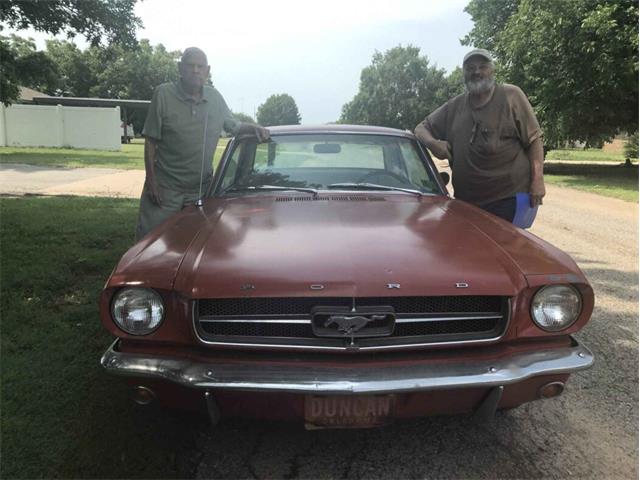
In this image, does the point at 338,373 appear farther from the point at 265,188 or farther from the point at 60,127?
the point at 60,127

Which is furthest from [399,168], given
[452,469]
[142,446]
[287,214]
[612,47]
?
[612,47]

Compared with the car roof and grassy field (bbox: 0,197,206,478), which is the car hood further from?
the car roof

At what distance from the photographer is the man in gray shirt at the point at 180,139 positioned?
3.99 m

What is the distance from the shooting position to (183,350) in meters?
2.21

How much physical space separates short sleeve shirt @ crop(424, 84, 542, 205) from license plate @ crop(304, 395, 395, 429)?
2.26 m

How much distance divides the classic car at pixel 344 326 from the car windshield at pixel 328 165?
1110 millimetres

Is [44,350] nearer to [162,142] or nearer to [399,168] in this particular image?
[162,142]

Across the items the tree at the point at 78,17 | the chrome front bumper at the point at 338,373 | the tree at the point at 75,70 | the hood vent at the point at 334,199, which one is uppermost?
the tree at the point at 75,70

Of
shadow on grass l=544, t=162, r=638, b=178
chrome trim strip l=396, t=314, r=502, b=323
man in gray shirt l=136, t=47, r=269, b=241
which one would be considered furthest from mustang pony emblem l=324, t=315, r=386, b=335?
shadow on grass l=544, t=162, r=638, b=178

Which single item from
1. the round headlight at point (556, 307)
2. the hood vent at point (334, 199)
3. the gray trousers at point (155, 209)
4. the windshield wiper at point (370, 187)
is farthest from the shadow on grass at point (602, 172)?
the round headlight at point (556, 307)

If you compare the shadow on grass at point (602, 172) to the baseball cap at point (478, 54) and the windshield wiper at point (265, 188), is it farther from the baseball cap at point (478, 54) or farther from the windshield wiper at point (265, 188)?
the windshield wiper at point (265, 188)

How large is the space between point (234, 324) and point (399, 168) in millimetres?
1990

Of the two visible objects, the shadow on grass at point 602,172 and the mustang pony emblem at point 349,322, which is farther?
the shadow on grass at point 602,172

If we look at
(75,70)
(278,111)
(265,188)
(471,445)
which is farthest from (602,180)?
(278,111)
